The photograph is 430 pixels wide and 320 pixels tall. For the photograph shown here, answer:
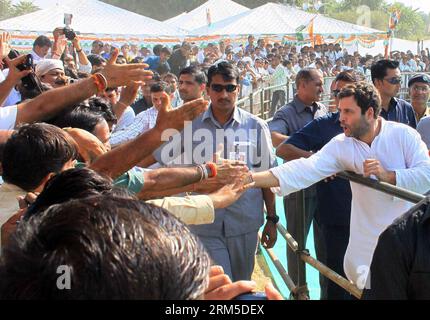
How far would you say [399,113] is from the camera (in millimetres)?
4961

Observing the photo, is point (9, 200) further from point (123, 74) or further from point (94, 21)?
point (94, 21)

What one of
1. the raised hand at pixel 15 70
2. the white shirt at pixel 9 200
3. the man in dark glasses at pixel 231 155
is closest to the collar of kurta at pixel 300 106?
the man in dark glasses at pixel 231 155

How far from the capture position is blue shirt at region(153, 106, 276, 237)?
157 inches

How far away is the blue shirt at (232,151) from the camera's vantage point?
4000 mm

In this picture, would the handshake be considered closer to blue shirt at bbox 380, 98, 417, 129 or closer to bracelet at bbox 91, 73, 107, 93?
bracelet at bbox 91, 73, 107, 93

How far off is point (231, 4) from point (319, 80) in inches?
1012

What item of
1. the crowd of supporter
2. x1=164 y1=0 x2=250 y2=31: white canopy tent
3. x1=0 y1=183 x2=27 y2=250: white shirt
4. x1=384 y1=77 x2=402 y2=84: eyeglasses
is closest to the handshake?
the crowd of supporter

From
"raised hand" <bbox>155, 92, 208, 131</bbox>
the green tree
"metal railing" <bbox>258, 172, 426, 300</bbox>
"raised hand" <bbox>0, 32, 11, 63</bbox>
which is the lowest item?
"metal railing" <bbox>258, 172, 426, 300</bbox>

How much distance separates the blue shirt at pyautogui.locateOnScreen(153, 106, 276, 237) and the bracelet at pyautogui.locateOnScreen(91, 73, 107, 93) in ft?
3.29

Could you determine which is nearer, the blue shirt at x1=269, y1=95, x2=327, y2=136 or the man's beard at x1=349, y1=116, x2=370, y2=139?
the man's beard at x1=349, y1=116, x2=370, y2=139

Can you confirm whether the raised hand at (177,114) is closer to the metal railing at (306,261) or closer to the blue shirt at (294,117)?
the metal railing at (306,261)

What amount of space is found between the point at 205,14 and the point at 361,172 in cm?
2662

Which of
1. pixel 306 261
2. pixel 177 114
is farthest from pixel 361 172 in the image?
pixel 177 114
